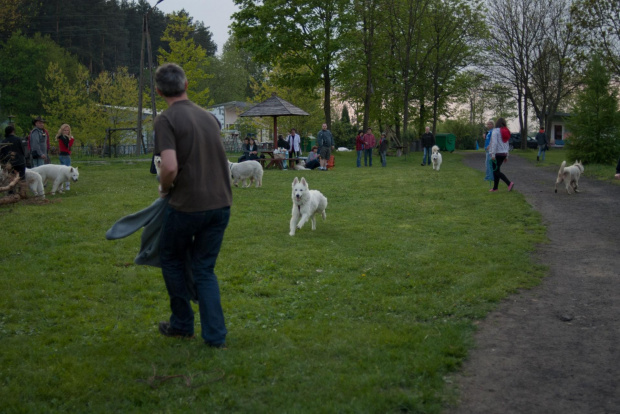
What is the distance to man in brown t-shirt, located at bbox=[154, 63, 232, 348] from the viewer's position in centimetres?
425

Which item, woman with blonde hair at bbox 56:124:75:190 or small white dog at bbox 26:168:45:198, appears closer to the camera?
small white dog at bbox 26:168:45:198

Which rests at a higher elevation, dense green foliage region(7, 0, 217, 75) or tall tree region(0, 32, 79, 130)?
dense green foliage region(7, 0, 217, 75)

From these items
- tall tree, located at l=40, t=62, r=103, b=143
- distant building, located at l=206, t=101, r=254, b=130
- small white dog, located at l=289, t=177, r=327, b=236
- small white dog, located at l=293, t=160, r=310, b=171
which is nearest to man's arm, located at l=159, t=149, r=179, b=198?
small white dog, located at l=289, t=177, r=327, b=236

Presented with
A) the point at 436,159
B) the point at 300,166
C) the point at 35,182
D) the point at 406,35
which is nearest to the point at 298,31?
the point at 406,35

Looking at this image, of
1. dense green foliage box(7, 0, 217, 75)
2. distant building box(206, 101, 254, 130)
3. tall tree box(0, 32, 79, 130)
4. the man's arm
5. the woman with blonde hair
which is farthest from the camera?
distant building box(206, 101, 254, 130)

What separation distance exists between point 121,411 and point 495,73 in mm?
48324

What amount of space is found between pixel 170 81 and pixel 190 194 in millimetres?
876

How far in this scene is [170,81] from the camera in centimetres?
435

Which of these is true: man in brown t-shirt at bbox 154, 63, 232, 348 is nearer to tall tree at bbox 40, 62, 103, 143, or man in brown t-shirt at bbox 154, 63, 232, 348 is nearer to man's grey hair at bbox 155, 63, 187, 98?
man's grey hair at bbox 155, 63, 187, 98

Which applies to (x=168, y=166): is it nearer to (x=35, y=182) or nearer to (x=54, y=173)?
(x=35, y=182)

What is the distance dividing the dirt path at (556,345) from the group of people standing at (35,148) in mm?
12122

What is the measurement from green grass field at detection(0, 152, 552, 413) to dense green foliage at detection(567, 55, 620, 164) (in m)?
16.8

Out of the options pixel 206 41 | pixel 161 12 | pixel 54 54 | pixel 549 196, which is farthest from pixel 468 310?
pixel 206 41

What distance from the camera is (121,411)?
3537 millimetres
